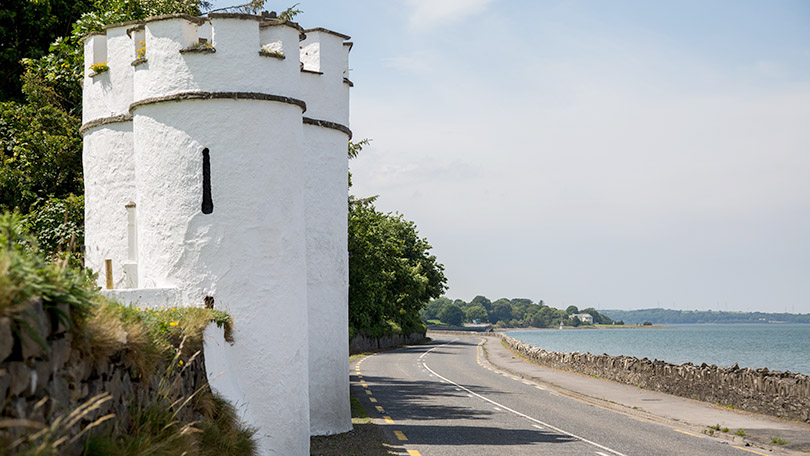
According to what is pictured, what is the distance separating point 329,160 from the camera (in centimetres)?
1664

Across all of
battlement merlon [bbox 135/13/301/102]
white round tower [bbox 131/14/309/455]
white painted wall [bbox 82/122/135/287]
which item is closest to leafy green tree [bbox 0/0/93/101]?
white painted wall [bbox 82/122/135/287]

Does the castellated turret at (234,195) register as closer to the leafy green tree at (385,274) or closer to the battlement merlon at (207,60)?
the battlement merlon at (207,60)

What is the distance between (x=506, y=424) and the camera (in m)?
18.1

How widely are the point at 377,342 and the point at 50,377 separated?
5814cm

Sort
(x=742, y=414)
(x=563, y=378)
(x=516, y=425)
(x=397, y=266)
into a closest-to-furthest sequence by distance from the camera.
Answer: (x=516, y=425)
(x=742, y=414)
(x=563, y=378)
(x=397, y=266)

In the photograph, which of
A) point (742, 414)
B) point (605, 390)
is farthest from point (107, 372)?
point (605, 390)

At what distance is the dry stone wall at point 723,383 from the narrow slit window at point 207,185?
13.8 metres

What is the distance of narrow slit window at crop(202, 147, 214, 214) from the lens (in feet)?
37.6

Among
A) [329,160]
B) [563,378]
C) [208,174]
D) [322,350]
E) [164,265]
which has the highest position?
[329,160]

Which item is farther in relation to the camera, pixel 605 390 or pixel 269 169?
pixel 605 390

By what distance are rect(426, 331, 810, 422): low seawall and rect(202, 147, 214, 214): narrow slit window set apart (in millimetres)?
13807

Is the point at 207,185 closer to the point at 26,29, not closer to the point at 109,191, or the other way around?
the point at 109,191

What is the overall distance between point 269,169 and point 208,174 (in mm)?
907

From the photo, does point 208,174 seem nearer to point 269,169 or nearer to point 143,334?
point 269,169
